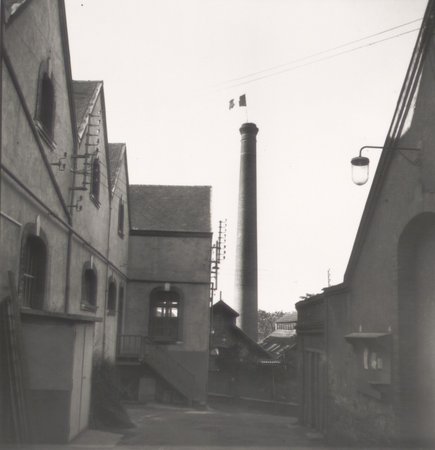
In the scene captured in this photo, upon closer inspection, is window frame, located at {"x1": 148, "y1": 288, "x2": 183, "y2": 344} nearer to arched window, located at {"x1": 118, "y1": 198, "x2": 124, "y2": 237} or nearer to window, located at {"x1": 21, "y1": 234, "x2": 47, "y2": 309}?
A: arched window, located at {"x1": 118, "y1": 198, "x2": 124, "y2": 237}

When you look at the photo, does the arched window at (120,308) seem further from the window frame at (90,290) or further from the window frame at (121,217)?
the window frame at (90,290)

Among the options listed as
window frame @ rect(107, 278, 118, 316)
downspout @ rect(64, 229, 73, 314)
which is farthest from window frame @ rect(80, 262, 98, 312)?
window frame @ rect(107, 278, 118, 316)

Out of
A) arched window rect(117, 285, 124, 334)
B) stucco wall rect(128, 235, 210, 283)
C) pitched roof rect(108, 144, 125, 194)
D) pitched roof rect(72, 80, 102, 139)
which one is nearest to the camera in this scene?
pitched roof rect(72, 80, 102, 139)

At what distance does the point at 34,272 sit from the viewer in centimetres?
1086

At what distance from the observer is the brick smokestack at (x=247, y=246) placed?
3275 cm

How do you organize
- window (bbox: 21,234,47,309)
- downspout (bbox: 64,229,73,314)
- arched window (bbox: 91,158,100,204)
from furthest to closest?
arched window (bbox: 91,158,100,204) < downspout (bbox: 64,229,73,314) < window (bbox: 21,234,47,309)

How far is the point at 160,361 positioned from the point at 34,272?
12502 millimetres

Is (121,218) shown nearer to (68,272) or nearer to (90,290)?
(90,290)

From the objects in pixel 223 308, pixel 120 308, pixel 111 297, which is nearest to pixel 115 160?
pixel 111 297

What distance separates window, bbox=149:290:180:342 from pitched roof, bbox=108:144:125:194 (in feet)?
20.1

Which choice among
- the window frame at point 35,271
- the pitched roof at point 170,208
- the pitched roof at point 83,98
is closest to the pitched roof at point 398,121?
the window frame at point 35,271

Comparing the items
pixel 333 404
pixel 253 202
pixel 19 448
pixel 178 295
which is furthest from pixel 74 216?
pixel 253 202

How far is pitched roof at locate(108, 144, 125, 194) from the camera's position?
18938mm

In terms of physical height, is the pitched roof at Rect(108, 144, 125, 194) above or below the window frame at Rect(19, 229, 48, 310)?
above
